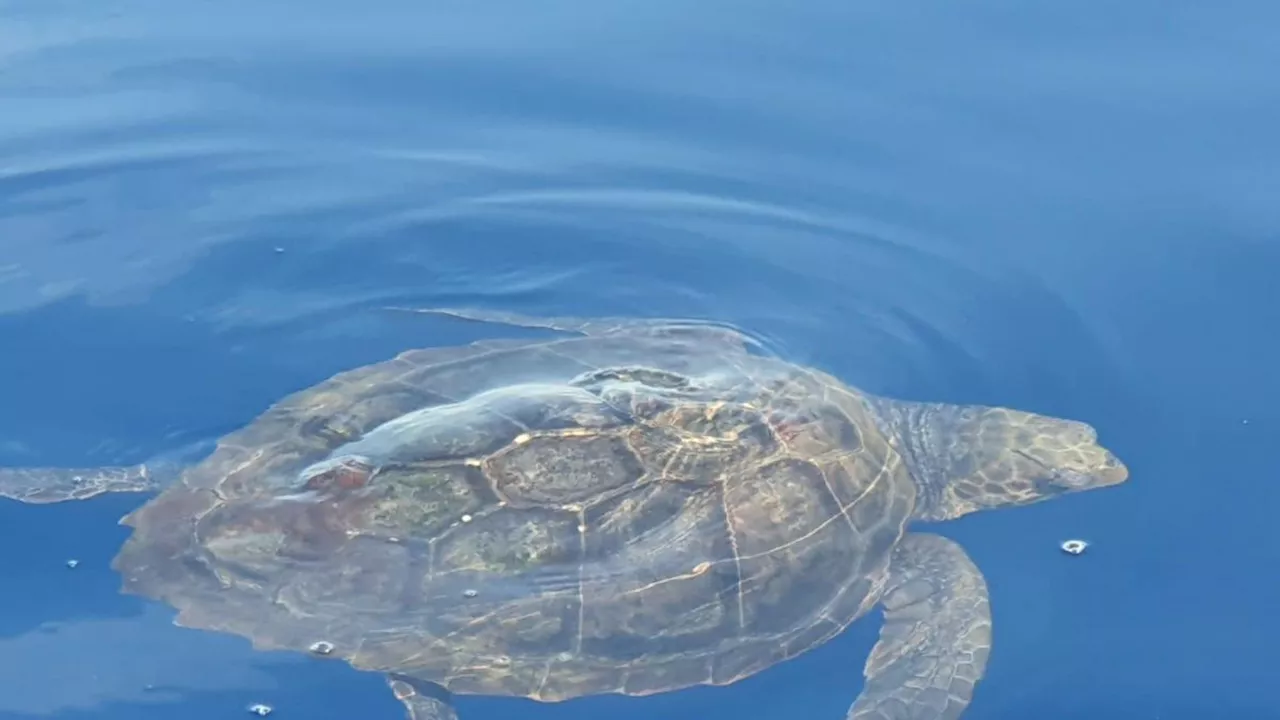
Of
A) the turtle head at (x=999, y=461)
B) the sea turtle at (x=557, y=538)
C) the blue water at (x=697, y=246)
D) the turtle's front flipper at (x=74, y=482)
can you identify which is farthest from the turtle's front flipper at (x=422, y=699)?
the turtle head at (x=999, y=461)

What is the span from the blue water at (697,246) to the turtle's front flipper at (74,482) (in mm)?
109

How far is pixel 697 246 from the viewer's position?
632 centimetres

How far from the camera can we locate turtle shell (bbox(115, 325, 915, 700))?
13.8ft

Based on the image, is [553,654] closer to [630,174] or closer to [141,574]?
[141,574]

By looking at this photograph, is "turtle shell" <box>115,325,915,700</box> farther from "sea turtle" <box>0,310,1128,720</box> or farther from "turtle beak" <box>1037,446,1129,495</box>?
"turtle beak" <box>1037,446,1129,495</box>

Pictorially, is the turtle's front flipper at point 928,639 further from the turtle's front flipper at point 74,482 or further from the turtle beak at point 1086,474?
the turtle's front flipper at point 74,482

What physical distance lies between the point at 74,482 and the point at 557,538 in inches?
68.7

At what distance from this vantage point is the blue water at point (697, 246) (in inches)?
180

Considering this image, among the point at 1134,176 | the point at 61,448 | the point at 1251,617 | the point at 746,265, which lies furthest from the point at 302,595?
the point at 1134,176

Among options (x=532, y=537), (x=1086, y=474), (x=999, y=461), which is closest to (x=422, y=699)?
(x=532, y=537)

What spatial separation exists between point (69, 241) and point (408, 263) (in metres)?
1.50

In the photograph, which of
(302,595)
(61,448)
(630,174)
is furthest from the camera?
(630,174)

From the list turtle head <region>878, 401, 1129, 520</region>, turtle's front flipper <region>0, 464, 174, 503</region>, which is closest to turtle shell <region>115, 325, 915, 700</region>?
turtle's front flipper <region>0, 464, 174, 503</region>

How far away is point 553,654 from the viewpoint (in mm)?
4219
